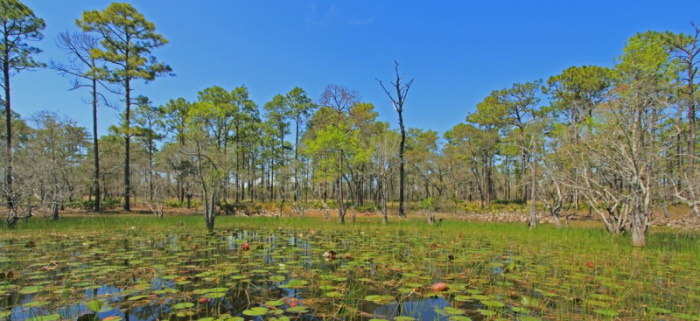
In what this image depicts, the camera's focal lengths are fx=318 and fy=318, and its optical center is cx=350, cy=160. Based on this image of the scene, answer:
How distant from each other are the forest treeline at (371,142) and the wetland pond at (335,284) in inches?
130

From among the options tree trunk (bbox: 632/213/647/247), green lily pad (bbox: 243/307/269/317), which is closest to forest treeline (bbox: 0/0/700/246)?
tree trunk (bbox: 632/213/647/247)

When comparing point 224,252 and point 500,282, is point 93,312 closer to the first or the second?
point 224,252

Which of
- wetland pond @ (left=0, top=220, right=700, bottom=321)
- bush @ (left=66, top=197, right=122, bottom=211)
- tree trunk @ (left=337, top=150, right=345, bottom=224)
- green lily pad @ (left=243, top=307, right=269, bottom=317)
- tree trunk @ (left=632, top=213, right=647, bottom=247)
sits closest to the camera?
green lily pad @ (left=243, top=307, right=269, bottom=317)

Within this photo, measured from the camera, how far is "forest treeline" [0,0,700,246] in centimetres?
813

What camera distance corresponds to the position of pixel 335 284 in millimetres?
3920

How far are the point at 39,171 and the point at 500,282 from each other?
570 inches

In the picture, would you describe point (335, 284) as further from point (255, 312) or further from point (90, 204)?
point (90, 204)

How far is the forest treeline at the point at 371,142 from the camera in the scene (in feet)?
26.7

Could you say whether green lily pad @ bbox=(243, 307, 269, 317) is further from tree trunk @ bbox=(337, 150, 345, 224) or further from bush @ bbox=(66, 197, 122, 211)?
bush @ bbox=(66, 197, 122, 211)

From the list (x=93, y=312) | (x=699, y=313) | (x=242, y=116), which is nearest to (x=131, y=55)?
(x=242, y=116)

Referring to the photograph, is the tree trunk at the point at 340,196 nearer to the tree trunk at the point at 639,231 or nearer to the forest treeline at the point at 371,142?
the forest treeline at the point at 371,142

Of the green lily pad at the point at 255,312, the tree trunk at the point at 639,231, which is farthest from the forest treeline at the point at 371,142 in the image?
the green lily pad at the point at 255,312

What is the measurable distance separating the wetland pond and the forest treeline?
3.30 meters

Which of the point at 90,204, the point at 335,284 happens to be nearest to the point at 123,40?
the point at 90,204
